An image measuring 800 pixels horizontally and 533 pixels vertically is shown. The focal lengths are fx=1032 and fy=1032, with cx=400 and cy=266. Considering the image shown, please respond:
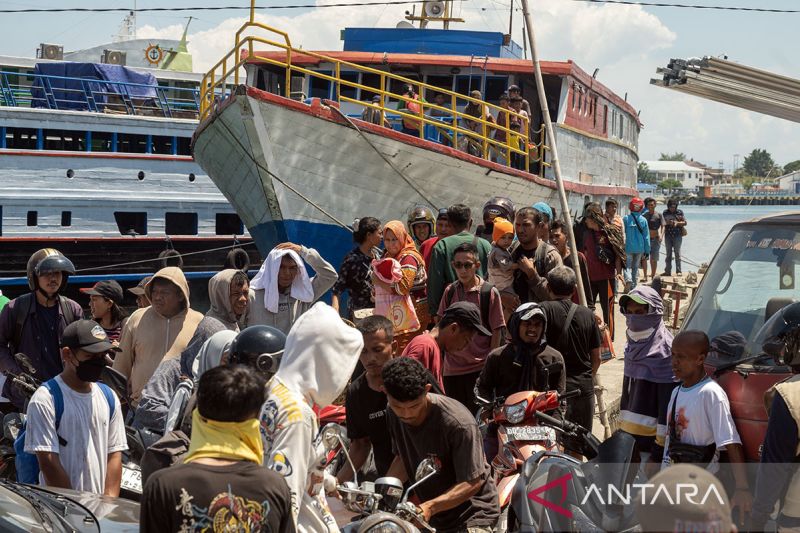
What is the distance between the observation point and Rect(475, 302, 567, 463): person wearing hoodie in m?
5.97

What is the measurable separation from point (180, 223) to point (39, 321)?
17.3 meters

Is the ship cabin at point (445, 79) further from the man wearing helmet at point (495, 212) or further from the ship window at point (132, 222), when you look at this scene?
the ship window at point (132, 222)

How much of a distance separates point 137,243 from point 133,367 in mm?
17319

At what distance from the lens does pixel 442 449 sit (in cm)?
452

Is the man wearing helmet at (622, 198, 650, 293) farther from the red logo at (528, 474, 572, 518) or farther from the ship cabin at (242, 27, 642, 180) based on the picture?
the red logo at (528, 474, 572, 518)

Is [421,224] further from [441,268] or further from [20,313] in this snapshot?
[20,313]

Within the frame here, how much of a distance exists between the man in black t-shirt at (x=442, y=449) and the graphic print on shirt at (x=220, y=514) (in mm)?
1076

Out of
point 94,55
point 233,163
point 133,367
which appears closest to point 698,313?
point 133,367

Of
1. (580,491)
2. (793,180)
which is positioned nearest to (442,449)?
(580,491)

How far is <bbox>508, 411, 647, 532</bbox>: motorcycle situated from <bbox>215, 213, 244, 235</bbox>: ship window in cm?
2115

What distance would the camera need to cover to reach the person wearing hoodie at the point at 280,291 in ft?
23.7

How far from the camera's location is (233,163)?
15023mm

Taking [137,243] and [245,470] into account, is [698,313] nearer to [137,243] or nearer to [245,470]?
[245,470]

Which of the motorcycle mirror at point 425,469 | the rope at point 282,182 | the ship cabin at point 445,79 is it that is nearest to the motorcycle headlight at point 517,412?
the motorcycle mirror at point 425,469
